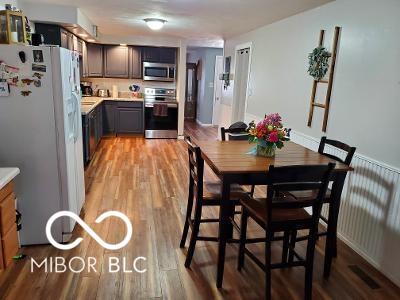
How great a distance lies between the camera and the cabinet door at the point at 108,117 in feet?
22.4

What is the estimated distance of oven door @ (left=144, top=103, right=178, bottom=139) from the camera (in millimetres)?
7012

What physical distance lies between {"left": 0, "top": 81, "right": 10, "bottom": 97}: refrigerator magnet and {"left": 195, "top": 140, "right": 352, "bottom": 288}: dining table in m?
1.56

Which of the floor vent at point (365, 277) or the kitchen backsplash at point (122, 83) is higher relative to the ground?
the kitchen backsplash at point (122, 83)

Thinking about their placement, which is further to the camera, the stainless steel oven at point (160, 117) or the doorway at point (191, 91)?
the doorway at point (191, 91)

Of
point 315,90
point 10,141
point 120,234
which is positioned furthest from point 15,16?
point 315,90

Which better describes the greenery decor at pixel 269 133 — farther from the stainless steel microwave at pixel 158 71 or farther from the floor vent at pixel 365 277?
the stainless steel microwave at pixel 158 71

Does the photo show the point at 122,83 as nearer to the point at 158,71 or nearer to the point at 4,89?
the point at 158,71

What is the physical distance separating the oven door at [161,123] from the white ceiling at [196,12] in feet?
6.83

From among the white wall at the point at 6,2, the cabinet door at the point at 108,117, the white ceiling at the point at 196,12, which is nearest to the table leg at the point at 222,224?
the white ceiling at the point at 196,12

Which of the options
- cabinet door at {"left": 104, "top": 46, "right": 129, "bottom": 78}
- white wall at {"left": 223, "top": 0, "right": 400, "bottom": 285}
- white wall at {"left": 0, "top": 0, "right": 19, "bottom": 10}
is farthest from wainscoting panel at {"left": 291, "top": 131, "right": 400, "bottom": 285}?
cabinet door at {"left": 104, "top": 46, "right": 129, "bottom": 78}

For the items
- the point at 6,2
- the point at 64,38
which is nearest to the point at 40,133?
the point at 6,2

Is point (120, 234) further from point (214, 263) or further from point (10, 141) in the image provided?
point (10, 141)

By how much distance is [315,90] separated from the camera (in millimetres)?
3391

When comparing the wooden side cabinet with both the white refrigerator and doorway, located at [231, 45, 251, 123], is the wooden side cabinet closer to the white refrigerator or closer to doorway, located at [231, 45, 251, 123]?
the white refrigerator
